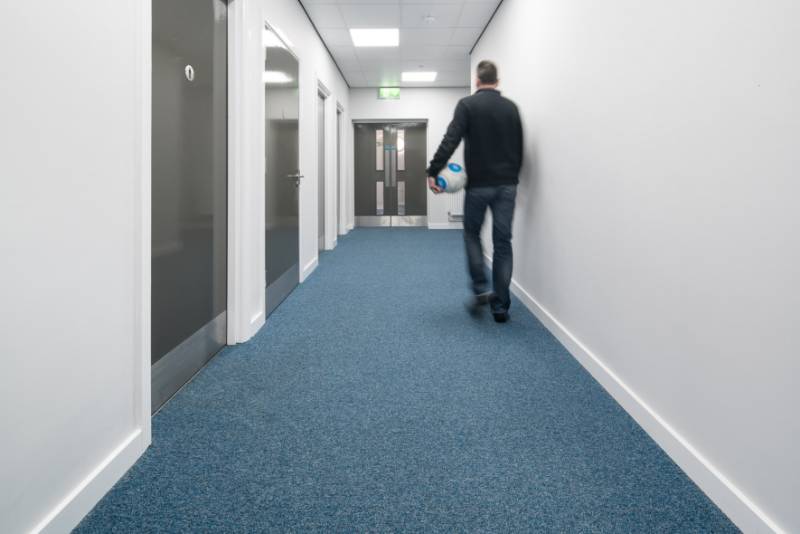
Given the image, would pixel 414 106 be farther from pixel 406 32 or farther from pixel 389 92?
pixel 406 32

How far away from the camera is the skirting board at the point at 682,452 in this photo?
3.89ft

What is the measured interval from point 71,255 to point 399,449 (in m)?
1.01

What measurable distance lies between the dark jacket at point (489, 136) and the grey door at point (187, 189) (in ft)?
4.33

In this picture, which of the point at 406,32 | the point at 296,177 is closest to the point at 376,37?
the point at 406,32

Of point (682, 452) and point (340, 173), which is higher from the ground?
point (340, 173)

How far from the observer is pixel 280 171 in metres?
3.42

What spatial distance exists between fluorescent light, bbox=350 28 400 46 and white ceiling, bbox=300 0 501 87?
0.25ft

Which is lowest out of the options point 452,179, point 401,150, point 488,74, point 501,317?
point 501,317

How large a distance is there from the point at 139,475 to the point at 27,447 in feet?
1.34

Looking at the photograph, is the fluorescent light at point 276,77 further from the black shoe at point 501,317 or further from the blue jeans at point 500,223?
the black shoe at point 501,317

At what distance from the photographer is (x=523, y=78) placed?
11.4ft

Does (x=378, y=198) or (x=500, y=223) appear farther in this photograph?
(x=378, y=198)

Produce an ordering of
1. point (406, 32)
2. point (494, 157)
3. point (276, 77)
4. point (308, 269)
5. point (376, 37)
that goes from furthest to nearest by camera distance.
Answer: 1. point (376, 37)
2. point (406, 32)
3. point (308, 269)
4. point (276, 77)
5. point (494, 157)

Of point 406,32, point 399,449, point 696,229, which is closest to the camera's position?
point 696,229
